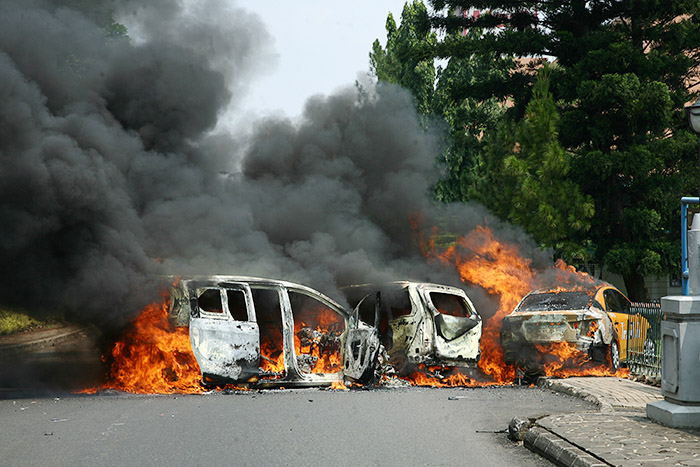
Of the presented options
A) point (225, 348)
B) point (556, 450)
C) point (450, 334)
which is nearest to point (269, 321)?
point (225, 348)

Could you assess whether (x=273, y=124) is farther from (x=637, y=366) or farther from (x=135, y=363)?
(x=637, y=366)

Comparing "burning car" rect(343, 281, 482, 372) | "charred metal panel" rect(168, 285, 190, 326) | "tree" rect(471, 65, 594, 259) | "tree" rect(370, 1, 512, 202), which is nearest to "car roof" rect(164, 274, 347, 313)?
"charred metal panel" rect(168, 285, 190, 326)

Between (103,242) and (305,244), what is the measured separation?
14.4 ft

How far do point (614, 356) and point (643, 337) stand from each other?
2.76ft

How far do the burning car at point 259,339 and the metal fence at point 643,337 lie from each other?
4.61 metres

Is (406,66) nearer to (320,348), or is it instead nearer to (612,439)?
(320,348)

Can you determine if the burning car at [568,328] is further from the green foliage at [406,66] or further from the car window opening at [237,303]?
the green foliage at [406,66]

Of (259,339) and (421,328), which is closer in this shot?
(259,339)

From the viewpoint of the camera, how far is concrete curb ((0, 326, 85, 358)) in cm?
1995

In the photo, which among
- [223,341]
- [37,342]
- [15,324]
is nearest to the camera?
[223,341]

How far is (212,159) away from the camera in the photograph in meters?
15.6

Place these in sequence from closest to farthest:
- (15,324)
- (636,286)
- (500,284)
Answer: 1. (500,284)
2. (636,286)
3. (15,324)

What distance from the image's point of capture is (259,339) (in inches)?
428

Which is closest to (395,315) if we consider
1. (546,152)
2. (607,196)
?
(546,152)
